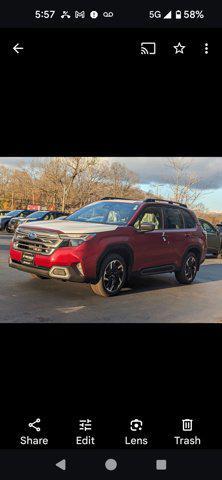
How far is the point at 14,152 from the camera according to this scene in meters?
1.99

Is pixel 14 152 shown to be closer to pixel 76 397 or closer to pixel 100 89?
pixel 100 89

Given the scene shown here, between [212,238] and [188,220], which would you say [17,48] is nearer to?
[188,220]

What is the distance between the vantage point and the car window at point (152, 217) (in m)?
6.74

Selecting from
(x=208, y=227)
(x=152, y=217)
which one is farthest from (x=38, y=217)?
(x=152, y=217)

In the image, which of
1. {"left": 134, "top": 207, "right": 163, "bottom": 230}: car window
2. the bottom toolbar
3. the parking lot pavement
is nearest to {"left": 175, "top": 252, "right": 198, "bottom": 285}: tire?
the parking lot pavement

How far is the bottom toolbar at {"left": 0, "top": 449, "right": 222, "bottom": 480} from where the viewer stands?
139 centimetres

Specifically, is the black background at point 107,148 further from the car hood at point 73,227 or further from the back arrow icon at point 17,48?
the car hood at point 73,227

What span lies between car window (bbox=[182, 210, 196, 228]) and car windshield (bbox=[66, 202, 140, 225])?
158 cm

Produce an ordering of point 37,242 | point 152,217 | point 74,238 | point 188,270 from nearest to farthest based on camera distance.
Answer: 1. point 74,238
2. point 37,242
3. point 152,217
4. point 188,270

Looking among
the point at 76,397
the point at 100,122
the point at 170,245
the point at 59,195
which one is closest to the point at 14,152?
the point at 100,122

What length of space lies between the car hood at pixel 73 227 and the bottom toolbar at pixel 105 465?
14.6 feet

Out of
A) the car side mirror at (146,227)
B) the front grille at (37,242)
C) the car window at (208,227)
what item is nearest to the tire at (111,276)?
the car side mirror at (146,227)

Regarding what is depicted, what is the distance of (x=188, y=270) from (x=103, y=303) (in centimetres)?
296

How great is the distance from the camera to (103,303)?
216 inches
